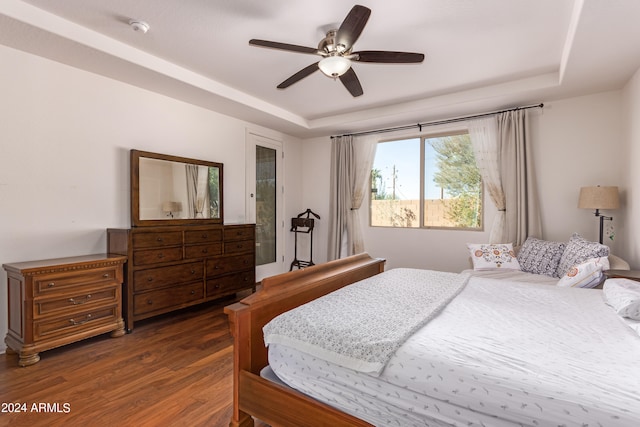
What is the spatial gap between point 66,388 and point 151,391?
22.1 inches

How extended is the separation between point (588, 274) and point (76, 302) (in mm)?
4099

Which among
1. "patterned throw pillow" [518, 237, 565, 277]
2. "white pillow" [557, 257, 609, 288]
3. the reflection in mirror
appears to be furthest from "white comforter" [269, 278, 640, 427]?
the reflection in mirror

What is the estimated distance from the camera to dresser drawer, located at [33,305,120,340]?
7.71 feet

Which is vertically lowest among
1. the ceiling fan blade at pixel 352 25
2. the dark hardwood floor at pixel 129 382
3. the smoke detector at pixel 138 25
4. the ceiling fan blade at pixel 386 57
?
the dark hardwood floor at pixel 129 382

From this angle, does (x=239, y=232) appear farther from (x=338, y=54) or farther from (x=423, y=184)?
(x=423, y=184)

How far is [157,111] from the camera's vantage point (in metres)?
3.46

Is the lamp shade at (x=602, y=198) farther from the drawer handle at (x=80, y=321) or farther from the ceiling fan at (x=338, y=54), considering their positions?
the drawer handle at (x=80, y=321)

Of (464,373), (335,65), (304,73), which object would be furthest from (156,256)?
(464,373)

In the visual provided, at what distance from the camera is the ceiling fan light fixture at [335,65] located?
2.24 metres

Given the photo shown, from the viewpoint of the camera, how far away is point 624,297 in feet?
5.35

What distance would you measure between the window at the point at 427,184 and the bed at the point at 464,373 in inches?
97.7

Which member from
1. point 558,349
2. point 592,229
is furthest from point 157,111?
point 592,229

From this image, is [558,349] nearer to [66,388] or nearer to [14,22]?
[66,388]

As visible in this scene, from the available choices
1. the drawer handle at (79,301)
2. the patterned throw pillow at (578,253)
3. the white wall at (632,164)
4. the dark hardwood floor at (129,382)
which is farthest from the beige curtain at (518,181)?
the drawer handle at (79,301)
